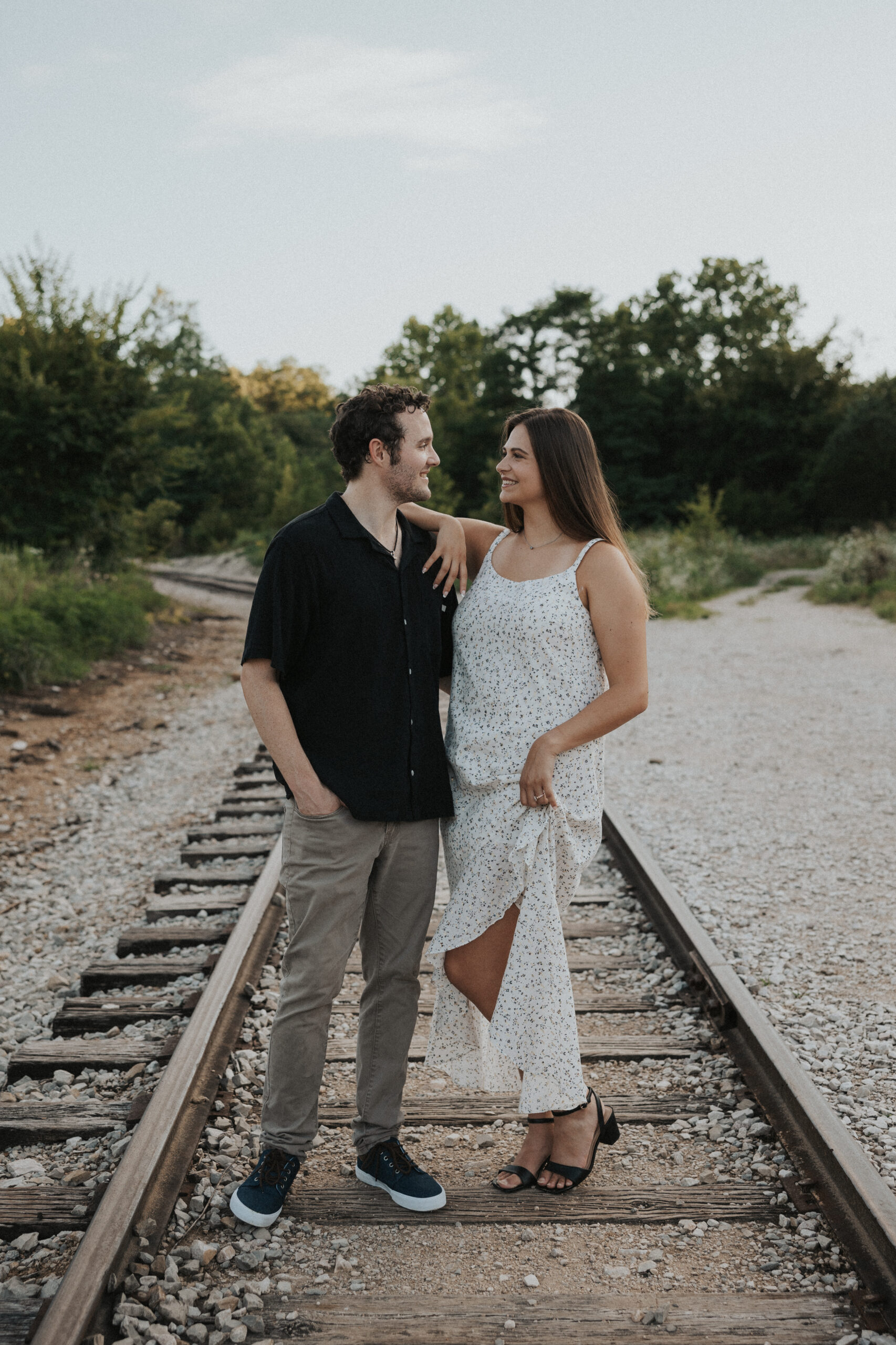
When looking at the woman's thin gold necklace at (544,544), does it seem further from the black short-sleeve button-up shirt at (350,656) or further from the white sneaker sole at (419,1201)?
the white sneaker sole at (419,1201)

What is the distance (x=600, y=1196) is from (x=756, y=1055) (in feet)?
2.42

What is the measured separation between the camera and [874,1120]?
297 cm

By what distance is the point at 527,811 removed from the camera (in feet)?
8.53

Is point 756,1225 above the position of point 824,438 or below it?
below

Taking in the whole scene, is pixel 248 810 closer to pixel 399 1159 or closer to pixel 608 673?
pixel 399 1159

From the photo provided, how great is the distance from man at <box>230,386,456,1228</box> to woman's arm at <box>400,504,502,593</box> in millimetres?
65

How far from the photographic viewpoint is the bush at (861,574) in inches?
757

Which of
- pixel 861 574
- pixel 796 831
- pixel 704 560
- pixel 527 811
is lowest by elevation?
pixel 796 831

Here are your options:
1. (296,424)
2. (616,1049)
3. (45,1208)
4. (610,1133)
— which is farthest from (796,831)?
(296,424)

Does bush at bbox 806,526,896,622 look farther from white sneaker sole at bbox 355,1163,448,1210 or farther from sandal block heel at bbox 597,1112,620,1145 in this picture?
white sneaker sole at bbox 355,1163,448,1210

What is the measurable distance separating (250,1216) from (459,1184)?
0.58 metres

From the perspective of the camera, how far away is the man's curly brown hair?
2480mm

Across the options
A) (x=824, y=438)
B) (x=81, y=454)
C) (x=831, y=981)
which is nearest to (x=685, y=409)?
(x=824, y=438)

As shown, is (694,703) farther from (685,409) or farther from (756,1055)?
(685,409)
